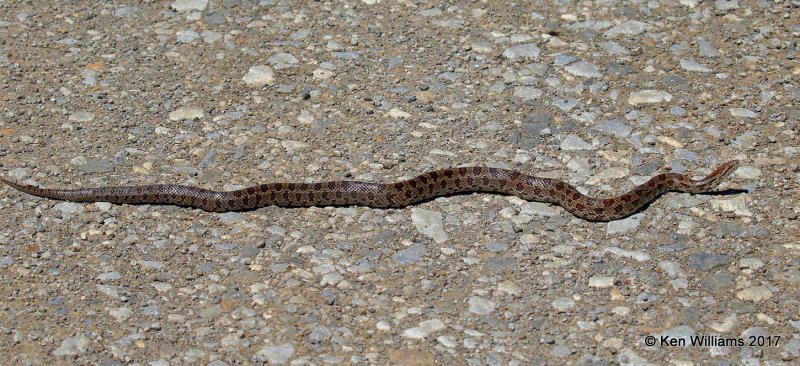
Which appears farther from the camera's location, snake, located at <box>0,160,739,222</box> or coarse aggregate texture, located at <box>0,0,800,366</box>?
snake, located at <box>0,160,739,222</box>

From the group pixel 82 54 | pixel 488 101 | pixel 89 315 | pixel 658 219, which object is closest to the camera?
pixel 89 315

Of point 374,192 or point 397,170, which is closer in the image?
point 374,192

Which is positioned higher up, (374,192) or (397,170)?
(374,192)

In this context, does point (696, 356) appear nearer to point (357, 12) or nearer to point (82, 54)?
point (357, 12)

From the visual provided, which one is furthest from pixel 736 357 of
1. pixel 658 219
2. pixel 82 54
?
pixel 82 54

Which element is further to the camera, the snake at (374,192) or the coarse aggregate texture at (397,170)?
the snake at (374,192)
